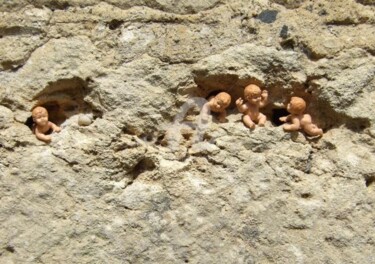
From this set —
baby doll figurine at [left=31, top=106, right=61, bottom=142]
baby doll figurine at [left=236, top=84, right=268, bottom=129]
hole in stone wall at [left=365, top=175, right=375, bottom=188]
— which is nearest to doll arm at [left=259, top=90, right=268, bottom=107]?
baby doll figurine at [left=236, top=84, right=268, bottom=129]

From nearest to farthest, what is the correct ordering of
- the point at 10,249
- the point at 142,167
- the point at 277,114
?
the point at 10,249 < the point at 142,167 < the point at 277,114

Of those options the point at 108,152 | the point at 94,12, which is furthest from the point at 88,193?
the point at 94,12

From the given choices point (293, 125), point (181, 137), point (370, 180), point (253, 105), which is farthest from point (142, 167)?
point (370, 180)

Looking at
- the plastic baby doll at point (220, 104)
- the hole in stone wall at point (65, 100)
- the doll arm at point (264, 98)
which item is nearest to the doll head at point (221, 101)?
the plastic baby doll at point (220, 104)

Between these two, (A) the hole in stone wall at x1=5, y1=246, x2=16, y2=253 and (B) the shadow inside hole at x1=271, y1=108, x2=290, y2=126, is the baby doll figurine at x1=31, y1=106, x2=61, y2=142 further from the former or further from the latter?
(B) the shadow inside hole at x1=271, y1=108, x2=290, y2=126

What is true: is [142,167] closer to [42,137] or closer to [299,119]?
[42,137]

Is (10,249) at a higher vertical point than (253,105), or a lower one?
lower

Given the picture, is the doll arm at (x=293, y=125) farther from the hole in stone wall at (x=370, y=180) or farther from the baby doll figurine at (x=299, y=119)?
the hole in stone wall at (x=370, y=180)

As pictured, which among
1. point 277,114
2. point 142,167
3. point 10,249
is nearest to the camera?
point 10,249
